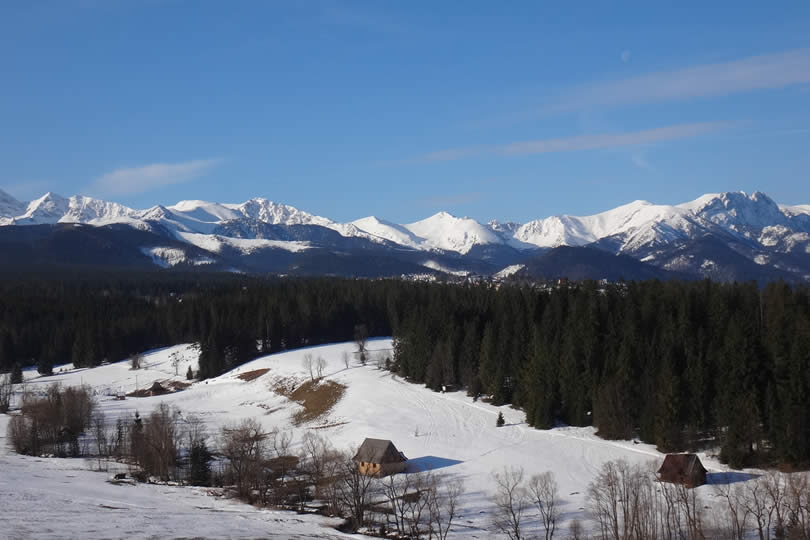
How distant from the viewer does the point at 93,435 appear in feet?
274

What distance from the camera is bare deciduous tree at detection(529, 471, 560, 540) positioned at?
4891cm

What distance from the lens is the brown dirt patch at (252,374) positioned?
115 metres

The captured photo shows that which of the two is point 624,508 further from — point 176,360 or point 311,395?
point 176,360

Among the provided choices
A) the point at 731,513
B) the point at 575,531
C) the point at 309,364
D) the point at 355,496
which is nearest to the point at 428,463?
the point at 355,496

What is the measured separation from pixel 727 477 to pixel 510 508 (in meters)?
23.4

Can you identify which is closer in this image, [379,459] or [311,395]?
[379,459]

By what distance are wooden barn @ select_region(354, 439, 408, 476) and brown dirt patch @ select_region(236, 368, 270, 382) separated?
50552mm

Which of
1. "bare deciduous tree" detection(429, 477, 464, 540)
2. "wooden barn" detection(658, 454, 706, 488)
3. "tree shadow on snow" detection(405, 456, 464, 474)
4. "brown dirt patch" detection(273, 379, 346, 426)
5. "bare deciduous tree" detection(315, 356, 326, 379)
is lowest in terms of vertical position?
"bare deciduous tree" detection(429, 477, 464, 540)

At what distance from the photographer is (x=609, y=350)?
80.8 metres

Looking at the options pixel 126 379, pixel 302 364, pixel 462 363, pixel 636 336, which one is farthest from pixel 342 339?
pixel 636 336

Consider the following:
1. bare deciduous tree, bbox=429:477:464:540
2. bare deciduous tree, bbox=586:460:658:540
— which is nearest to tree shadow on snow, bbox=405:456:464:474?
bare deciduous tree, bbox=429:477:464:540

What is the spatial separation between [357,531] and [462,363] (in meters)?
50.1

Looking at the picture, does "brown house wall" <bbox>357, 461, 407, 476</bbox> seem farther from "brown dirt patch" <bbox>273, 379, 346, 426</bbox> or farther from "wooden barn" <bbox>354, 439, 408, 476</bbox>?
"brown dirt patch" <bbox>273, 379, 346, 426</bbox>

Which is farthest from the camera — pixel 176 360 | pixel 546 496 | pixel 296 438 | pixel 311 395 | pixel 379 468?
pixel 176 360
